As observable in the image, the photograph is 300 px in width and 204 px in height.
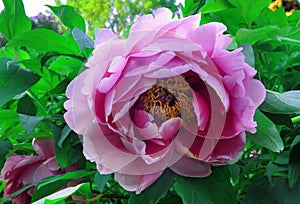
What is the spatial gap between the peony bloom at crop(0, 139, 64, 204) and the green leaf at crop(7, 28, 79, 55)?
0.19 ft

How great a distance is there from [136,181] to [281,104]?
82mm

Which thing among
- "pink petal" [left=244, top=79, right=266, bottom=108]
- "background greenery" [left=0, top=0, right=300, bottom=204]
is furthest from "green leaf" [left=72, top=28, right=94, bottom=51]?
"pink petal" [left=244, top=79, right=266, bottom=108]

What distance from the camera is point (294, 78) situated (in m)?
0.33

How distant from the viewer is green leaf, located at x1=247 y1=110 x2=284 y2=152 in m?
0.23

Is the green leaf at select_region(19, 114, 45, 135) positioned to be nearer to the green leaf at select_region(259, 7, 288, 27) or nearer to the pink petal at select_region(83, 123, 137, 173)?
the pink petal at select_region(83, 123, 137, 173)

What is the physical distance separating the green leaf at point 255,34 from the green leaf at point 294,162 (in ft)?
0.19

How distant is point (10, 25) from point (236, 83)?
0.18 m

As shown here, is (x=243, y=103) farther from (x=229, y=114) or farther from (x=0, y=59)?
(x=0, y=59)

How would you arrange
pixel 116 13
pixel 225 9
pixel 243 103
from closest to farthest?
pixel 243 103 < pixel 225 9 < pixel 116 13

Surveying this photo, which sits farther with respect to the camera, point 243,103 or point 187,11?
point 187,11

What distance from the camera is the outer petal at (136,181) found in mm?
229

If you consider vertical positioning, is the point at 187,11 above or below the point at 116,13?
above

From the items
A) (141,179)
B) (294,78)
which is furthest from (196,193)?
(294,78)

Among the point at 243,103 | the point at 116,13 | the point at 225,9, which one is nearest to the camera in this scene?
the point at 243,103
